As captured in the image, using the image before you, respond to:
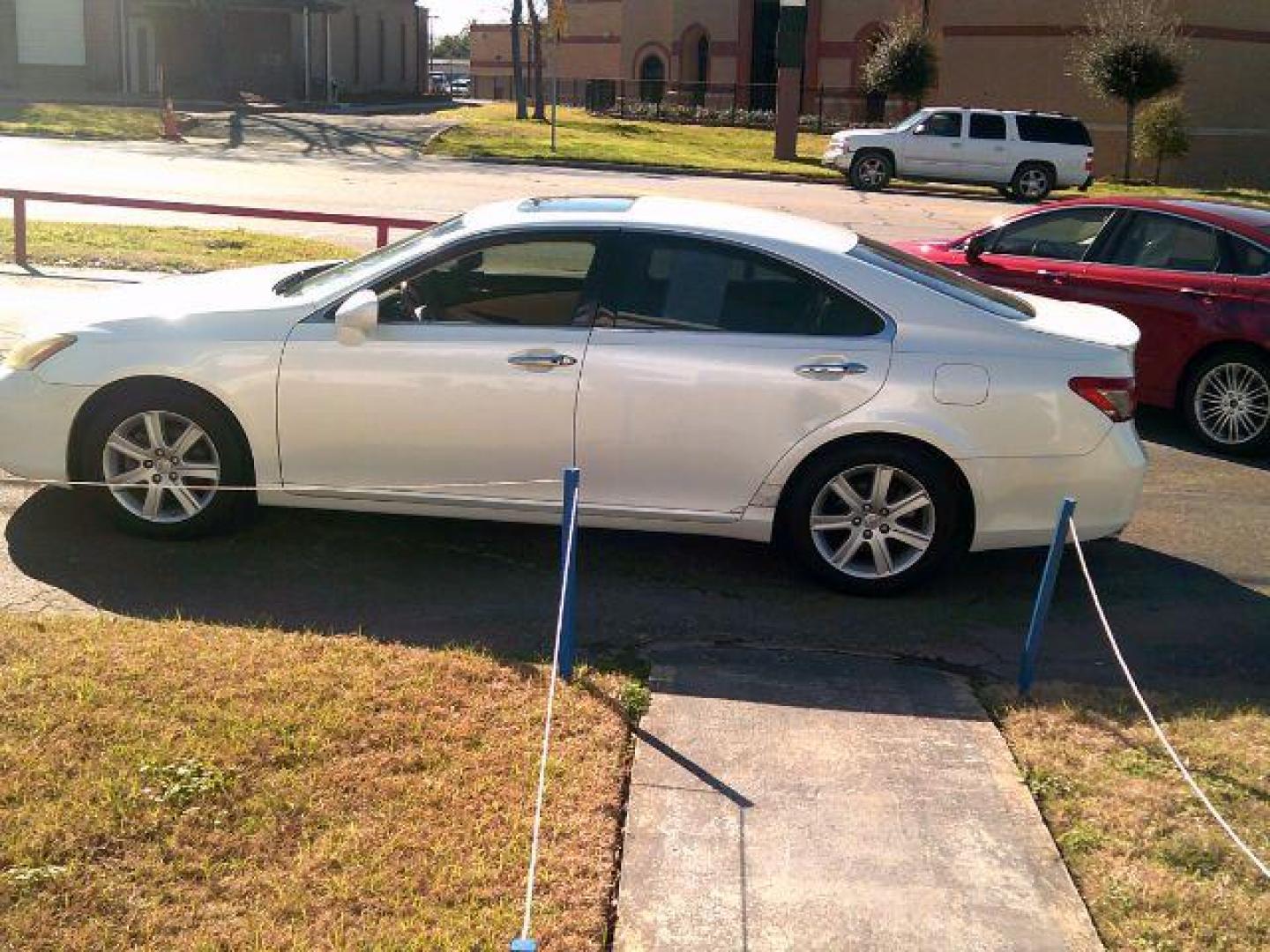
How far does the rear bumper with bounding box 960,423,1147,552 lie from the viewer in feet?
19.0

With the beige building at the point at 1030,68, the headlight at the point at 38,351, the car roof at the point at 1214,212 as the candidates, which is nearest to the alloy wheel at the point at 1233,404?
the car roof at the point at 1214,212

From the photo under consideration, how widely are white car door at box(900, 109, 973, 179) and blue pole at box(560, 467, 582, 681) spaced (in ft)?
90.0

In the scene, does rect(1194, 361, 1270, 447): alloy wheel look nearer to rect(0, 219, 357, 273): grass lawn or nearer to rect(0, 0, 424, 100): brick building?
rect(0, 219, 357, 273): grass lawn

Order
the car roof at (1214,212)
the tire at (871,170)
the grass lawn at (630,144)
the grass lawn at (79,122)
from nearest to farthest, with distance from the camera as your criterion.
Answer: the car roof at (1214,212), the tire at (871,170), the grass lawn at (79,122), the grass lawn at (630,144)

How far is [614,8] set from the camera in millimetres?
66000

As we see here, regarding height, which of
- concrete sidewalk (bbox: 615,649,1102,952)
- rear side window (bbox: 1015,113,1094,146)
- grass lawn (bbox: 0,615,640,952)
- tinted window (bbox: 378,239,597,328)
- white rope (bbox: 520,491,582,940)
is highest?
rear side window (bbox: 1015,113,1094,146)

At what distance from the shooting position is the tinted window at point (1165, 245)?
889cm

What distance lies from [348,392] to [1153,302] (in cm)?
556

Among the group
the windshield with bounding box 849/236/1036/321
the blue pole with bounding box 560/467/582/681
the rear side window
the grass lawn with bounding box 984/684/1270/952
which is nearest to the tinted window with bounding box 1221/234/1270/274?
the windshield with bounding box 849/236/1036/321

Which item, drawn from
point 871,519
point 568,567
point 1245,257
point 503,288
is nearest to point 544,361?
point 503,288

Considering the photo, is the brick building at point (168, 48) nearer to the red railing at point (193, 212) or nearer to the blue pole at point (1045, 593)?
the red railing at point (193, 212)

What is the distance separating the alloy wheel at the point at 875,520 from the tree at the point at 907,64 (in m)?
38.1

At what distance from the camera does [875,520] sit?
230 inches

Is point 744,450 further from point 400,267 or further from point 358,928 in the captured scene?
point 358,928
